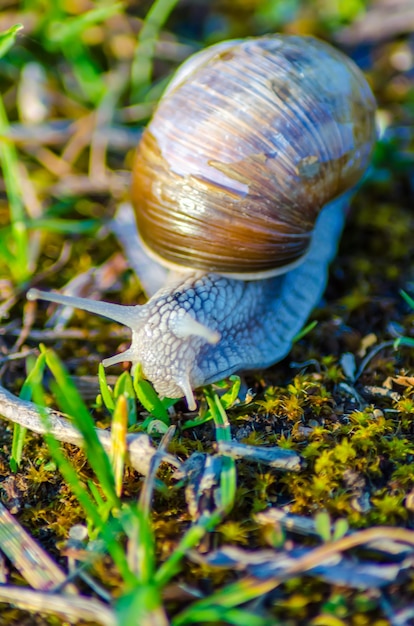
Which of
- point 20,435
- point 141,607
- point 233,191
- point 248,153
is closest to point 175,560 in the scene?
point 141,607

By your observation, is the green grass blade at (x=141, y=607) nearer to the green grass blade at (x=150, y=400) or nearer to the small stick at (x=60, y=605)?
the small stick at (x=60, y=605)

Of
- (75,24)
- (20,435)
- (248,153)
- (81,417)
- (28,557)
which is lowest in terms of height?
(28,557)

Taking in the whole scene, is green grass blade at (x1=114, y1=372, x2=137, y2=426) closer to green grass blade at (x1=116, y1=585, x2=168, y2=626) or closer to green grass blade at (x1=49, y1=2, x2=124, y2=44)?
green grass blade at (x1=116, y1=585, x2=168, y2=626)

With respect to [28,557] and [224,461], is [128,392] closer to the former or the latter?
[224,461]

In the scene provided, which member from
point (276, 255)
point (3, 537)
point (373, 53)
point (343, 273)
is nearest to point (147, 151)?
point (276, 255)

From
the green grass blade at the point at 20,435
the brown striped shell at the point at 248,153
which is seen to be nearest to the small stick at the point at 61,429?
the green grass blade at the point at 20,435

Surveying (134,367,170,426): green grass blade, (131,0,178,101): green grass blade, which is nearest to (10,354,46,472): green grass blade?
(134,367,170,426): green grass blade

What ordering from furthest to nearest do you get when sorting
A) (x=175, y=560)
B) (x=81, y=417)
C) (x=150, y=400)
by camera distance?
(x=150, y=400) < (x=81, y=417) < (x=175, y=560)

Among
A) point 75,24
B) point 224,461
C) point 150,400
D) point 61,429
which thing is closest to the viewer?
point 224,461
